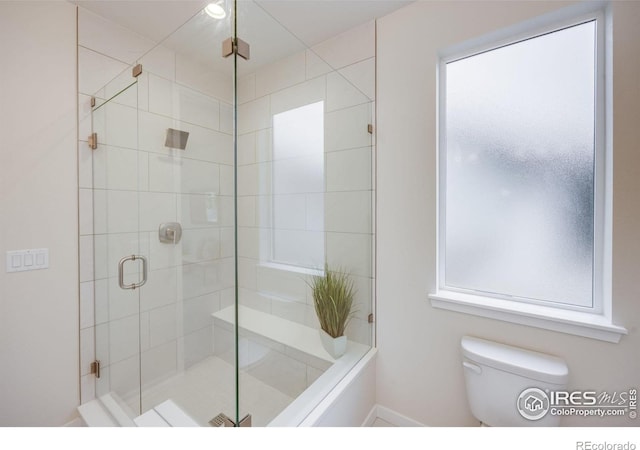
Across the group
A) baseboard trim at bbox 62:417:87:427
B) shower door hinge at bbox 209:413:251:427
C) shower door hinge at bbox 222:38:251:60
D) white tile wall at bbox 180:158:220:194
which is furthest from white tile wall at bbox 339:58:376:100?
baseboard trim at bbox 62:417:87:427

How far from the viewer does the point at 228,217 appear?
1.03m

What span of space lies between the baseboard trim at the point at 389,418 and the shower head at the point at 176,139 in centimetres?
178

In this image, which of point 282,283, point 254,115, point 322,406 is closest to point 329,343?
point 322,406

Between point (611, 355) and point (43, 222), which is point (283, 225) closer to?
point (43, 222)

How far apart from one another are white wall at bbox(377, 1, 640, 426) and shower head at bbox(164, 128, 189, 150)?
3.52 ft

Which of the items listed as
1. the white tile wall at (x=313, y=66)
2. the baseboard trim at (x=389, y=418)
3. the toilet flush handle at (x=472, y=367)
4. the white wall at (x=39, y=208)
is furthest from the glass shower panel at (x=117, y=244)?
the toilet flush handle at (x=472, y=367)

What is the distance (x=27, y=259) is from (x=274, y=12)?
184cm

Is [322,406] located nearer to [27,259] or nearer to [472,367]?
[472,367]

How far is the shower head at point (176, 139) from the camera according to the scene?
1.15 m

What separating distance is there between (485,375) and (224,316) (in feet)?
3.98

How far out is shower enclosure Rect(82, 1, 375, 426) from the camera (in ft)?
3.44

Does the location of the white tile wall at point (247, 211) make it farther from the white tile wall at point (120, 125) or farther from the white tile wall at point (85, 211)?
the white tile wall at point (85, 211)

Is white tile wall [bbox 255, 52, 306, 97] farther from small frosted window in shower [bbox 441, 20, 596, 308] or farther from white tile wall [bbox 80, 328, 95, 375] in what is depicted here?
white tile wall [bbox 80, 328, 95, 375]

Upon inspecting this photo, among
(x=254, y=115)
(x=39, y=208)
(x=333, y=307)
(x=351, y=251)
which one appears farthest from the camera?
(x=351, y=251)
